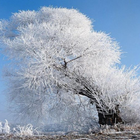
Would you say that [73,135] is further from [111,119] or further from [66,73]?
[66,73]

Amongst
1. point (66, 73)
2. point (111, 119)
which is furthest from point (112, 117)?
point (66, 73)

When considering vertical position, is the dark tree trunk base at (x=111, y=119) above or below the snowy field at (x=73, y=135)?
above

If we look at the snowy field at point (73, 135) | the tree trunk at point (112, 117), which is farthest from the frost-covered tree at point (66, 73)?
the snowy field at point (73, 135)

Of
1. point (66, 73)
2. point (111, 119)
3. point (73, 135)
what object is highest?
point (66, 73)

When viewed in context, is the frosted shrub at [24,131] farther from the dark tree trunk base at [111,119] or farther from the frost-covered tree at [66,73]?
the dark tree trunk base at [111,119]

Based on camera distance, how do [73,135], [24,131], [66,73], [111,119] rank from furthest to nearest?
[66,73], [111,119], [24,131], [73,135]

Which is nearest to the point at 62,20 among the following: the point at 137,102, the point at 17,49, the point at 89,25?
the point at 89,25

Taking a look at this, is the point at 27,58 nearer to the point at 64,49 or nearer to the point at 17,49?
the point at 17,49

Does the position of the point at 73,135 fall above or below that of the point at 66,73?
below

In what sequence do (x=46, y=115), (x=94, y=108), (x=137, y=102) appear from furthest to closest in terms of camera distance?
(x=46, y=115)
(x=94, y=108)
(x=137, y=102)

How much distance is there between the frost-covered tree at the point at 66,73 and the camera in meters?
8.49

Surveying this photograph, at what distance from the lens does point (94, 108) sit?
1019 cm

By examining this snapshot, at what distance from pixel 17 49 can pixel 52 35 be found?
1.78 meters

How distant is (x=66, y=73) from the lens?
9703 mm
